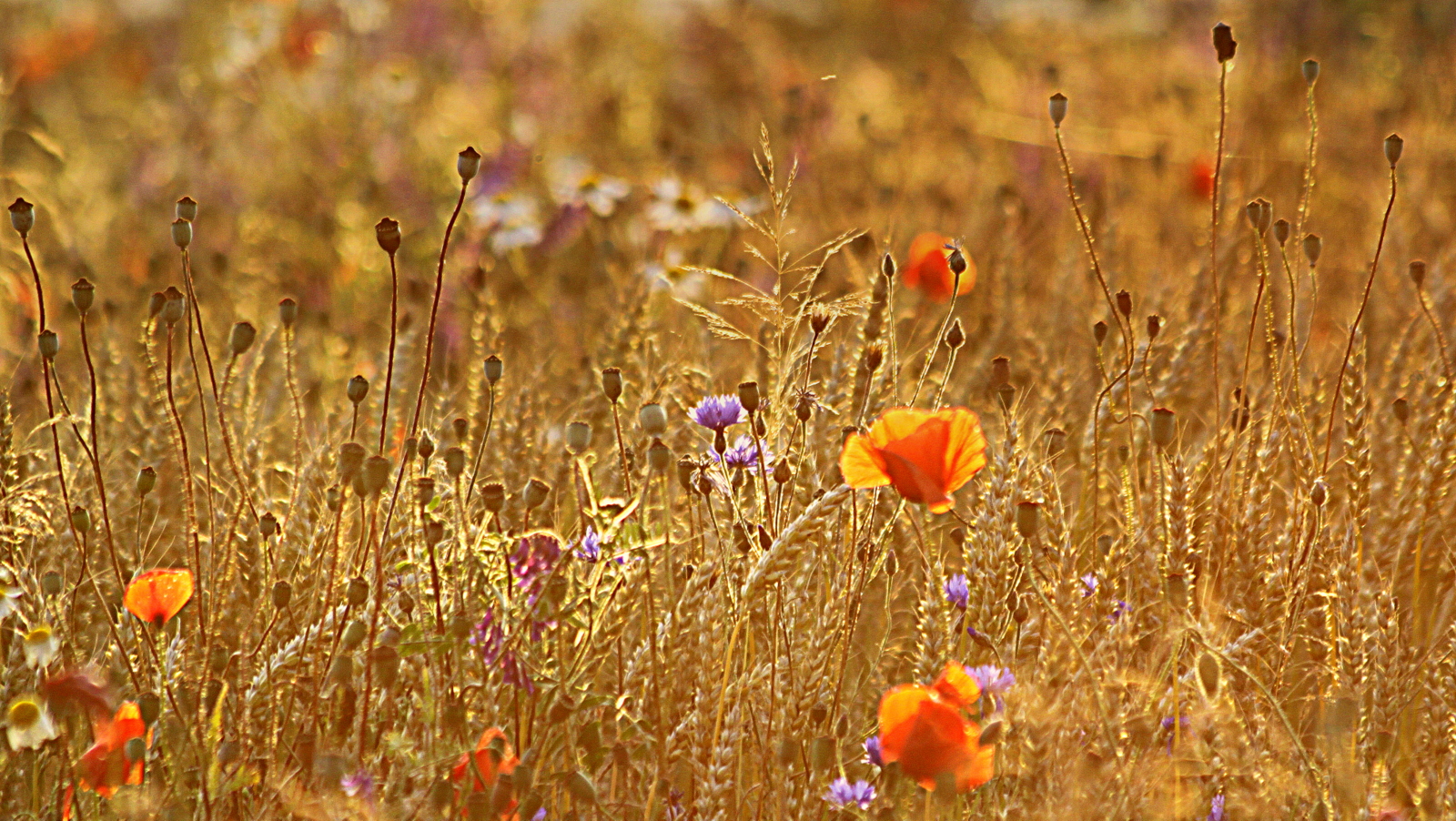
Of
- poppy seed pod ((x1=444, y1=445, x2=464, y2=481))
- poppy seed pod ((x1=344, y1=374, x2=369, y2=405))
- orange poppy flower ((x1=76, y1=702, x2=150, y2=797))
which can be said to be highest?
poppy seed pod ((x1=344, y1=374, x2=369, y2=405))

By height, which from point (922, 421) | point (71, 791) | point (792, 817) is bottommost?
point (792, 817)

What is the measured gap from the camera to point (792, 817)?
1.34 meters

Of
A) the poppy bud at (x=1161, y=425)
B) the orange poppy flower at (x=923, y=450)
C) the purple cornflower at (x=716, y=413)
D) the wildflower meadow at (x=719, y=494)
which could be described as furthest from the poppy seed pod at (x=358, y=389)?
the poppy bud at (x=1161, y=425)

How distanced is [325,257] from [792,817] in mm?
2781

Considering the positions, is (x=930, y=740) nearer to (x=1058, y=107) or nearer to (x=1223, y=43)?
(x=1058, y=107)

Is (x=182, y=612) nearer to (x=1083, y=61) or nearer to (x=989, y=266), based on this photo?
(x=989, y=266)

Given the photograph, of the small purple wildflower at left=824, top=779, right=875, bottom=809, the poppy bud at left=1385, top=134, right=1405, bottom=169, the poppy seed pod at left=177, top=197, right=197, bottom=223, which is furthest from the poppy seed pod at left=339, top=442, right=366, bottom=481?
the poppy bud at left=1385, top=134, right=1405, bottom=169

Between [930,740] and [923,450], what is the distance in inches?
10.6

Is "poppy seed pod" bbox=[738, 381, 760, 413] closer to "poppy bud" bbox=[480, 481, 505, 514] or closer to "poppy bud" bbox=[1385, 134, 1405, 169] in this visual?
"poppy bud" bbox=[480, 481, 505, 514]

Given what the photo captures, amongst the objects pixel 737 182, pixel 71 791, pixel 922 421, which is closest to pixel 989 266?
pixel 737 182

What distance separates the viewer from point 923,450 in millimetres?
1264

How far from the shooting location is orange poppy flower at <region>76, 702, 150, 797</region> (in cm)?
124

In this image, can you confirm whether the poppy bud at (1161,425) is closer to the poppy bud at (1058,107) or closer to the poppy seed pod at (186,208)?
the poppy bud at (1058,107)

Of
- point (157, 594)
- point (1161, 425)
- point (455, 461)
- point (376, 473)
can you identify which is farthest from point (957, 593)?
point (157, 594)
